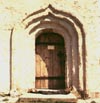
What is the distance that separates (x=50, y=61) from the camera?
11.2 metres

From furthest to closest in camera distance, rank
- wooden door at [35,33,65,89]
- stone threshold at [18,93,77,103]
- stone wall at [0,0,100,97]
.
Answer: wooden door at [35,33,65,89] < stone wall at [0,0,100,97] < stone threshold at [18,93,77,103]

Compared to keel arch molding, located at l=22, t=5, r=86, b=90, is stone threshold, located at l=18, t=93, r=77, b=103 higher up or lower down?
lower down

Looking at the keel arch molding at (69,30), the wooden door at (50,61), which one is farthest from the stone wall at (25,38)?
the wooden door at (50,61)

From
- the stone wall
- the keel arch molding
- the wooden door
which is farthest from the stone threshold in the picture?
the wooden door

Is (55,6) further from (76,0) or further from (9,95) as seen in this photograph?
(9,95)

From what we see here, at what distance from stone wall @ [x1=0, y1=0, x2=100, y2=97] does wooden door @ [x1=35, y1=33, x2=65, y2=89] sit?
549 millimetres

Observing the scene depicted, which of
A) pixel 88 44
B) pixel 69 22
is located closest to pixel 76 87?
pixel 88 44

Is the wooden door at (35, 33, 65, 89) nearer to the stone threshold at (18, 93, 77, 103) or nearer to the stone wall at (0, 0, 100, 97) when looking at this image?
the stone wall at (0, 0, 100, 97)

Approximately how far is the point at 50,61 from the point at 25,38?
1.32m

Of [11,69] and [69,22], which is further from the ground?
[69,22]

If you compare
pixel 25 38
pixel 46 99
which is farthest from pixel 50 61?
pixel 46 99

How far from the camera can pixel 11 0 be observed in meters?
10.5

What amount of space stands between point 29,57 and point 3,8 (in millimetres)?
1848

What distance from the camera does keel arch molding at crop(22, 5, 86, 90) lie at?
10352mm
